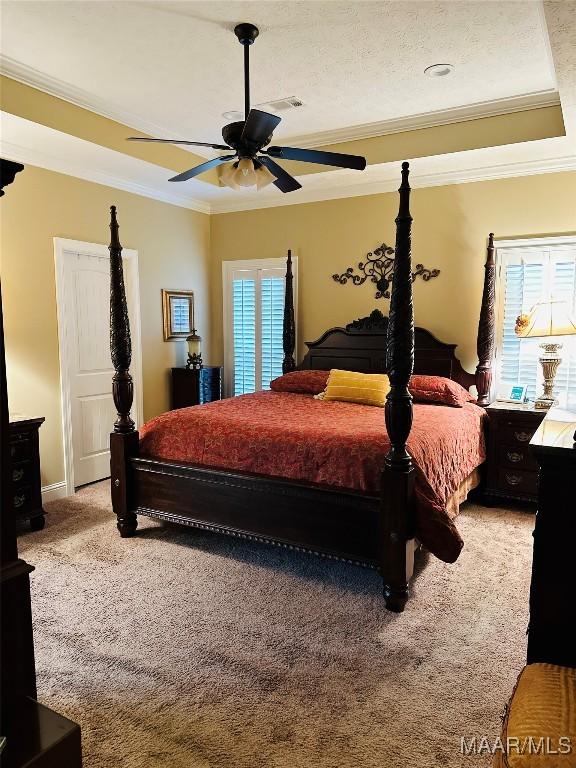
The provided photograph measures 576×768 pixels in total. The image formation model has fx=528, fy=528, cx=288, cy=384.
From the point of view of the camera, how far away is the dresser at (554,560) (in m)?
1.60

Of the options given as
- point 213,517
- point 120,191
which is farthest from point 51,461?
point 120,191

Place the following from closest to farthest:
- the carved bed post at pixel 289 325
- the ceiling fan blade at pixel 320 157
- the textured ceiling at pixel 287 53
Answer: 1. the textured ceiling at pixel 287 53
2. the ceiling fan blade at pixel 320 157
3. the carved bed post at pixel 289 325

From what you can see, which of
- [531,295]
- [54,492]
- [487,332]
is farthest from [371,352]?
[54,492]

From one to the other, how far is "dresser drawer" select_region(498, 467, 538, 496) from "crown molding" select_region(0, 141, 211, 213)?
13.5ft

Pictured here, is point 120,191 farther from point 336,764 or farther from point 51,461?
point 336,764

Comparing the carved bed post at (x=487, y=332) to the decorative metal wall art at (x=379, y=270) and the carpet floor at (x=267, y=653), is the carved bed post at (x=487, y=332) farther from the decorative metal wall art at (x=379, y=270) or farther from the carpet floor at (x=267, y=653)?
the carpet floor at (x=267, y=653)

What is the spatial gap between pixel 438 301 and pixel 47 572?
3815 mm

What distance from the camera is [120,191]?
16.0ft

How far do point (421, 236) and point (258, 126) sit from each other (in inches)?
102

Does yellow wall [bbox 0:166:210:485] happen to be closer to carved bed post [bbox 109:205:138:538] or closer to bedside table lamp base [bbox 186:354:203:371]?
bedside table lamp base [bbox 186:354:203:371]

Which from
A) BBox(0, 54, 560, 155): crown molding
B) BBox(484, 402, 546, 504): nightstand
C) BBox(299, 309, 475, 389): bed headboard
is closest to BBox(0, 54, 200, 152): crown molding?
BBox(0, 54, 560, 155): crown molding

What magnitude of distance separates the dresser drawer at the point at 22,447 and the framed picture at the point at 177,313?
2120 millimetres

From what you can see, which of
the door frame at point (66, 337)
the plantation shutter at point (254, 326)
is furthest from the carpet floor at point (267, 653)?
the plantation shutter at point (254, 326)

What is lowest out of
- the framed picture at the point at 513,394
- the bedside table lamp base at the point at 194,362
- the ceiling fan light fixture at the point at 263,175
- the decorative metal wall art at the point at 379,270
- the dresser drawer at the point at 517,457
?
the dresser drawer at the point at 517,457
